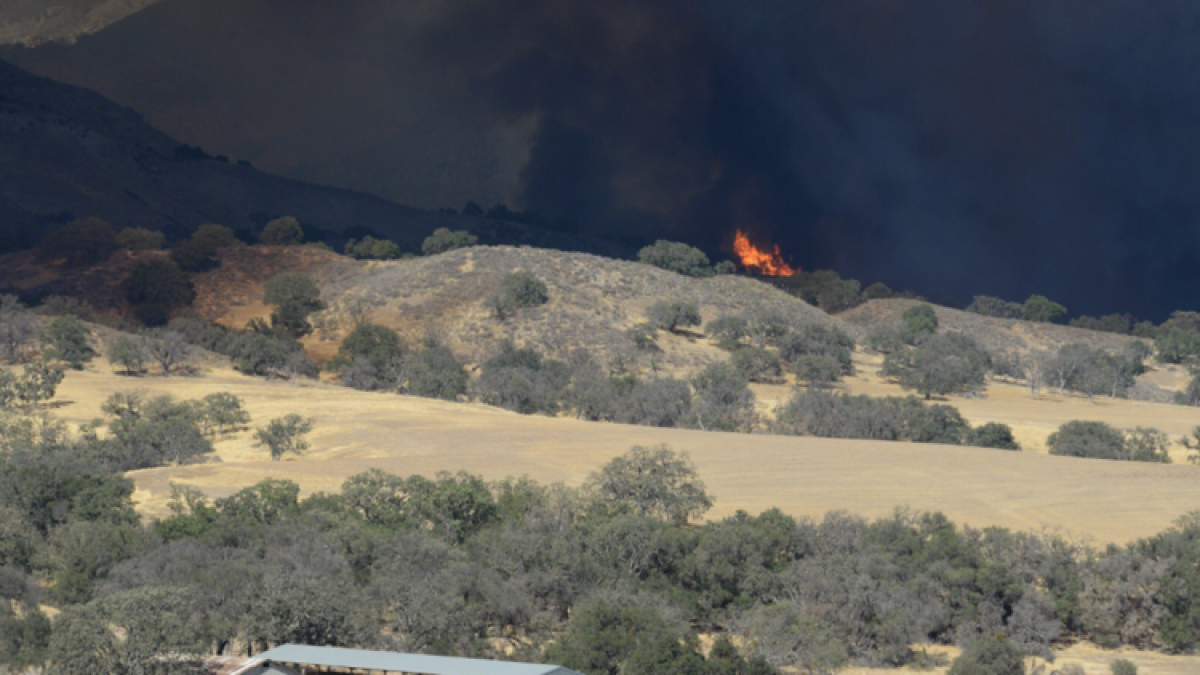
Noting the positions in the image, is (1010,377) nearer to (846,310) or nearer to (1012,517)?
(846,310)

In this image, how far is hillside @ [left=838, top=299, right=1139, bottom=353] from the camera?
86.6 meters

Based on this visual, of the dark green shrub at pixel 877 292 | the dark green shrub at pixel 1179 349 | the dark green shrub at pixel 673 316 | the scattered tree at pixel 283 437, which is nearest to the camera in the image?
the scattered tree at pixel 283 437

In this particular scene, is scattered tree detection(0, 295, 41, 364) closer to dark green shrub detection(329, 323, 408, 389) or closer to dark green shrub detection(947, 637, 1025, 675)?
dark green shrub detection(329, 323, 408, 389)

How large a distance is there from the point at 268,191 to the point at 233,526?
9942cm

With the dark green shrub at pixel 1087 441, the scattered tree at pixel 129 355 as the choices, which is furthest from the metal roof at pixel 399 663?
the scattered tree at pixel 129 355

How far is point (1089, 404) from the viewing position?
2564 inches

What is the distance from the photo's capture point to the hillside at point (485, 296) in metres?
71.8

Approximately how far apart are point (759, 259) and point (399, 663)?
98981mm

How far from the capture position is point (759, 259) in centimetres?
11538

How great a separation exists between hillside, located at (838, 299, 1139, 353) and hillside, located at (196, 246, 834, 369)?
7773 mm

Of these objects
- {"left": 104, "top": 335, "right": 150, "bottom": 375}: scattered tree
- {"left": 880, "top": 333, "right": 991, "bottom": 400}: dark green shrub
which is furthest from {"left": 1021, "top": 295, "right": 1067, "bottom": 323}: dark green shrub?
{"left": 104, "top": 335, "right": 150, "bottom": 375}: scattered tree

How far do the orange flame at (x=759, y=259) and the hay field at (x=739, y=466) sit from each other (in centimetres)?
6393

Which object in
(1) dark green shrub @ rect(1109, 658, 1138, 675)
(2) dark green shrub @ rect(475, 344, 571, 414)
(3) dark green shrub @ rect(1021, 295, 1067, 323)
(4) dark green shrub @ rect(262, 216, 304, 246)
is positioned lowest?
(1) dark green shrub @ rect(1109, 658, 1138, 675)

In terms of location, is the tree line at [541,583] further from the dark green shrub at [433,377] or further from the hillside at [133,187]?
the hillside at [133,187]
